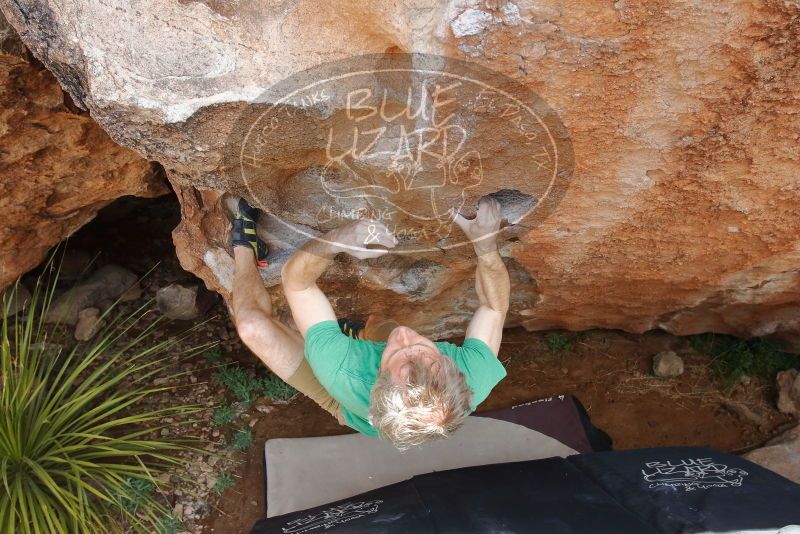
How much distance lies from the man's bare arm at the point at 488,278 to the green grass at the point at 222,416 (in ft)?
4.92

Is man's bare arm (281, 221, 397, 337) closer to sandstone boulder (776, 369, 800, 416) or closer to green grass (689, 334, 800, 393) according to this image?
green grass (689, 334, 800, 393)

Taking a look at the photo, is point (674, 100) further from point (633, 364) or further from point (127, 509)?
point (127, 509)

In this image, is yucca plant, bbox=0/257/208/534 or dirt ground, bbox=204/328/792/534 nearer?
yucca plant, bbox=0/257/208/534

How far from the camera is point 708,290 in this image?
108 inches

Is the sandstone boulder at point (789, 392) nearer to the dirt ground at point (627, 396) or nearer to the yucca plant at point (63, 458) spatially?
the dirt ground at point (627, 396)

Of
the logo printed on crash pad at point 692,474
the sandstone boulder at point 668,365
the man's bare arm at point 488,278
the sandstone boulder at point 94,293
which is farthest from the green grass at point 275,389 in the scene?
the sandstone boulder at point 668,365

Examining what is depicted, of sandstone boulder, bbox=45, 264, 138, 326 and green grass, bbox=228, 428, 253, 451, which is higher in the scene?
sandstone boulder, bbox=45, 264, 138, 326

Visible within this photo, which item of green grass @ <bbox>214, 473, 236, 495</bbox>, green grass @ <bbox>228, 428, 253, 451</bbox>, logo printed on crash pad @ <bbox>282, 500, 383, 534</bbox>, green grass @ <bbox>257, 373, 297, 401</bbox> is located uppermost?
green grass @ <bbox>257, 373, 297, 401</bbox>

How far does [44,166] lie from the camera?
7.94ft

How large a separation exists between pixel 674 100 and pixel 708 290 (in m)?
1.29

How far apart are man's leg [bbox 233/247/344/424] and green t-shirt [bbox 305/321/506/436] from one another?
12.0 inches

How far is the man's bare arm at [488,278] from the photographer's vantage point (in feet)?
6.98

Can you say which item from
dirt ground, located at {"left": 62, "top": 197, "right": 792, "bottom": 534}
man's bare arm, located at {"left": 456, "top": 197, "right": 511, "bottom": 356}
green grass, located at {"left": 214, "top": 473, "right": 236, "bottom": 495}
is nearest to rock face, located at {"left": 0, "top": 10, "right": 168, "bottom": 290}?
dirt ground, located at {"left": 62, "top": 197, "right": 792, "bottom": 534}

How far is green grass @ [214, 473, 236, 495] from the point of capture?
117 inches
